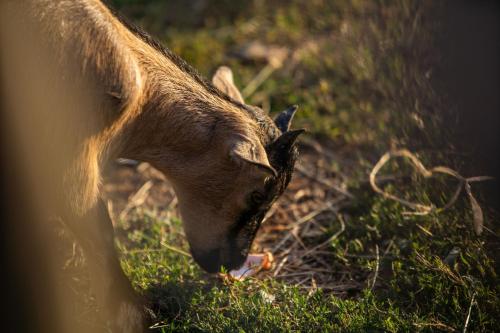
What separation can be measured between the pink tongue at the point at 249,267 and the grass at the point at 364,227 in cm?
8

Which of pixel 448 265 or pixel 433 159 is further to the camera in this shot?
pixel 433 159

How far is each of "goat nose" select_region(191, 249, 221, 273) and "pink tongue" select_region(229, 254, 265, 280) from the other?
13cm

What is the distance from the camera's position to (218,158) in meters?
4.02

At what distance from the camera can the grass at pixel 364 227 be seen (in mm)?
3926

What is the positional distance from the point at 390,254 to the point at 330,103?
8.00 ft

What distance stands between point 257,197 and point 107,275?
0.89 m

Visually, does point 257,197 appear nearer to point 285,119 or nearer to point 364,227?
point 285,119

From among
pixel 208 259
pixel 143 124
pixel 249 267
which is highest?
pixel 143 124

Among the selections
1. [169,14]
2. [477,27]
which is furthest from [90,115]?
[169,14]

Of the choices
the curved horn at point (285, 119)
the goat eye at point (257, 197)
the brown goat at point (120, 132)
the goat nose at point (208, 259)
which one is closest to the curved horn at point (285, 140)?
the brown goat at point (120, 132)

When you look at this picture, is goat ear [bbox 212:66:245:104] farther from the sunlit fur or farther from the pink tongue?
the pink tongue

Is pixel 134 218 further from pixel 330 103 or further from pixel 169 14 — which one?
pixel 169 14

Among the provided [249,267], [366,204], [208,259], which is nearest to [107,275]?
[208,259]

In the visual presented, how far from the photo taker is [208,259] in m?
4.36
